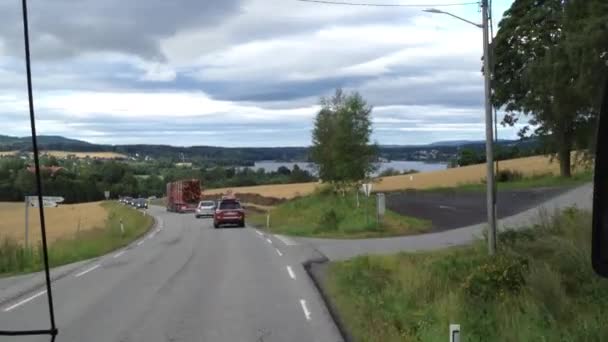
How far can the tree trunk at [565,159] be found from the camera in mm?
59725

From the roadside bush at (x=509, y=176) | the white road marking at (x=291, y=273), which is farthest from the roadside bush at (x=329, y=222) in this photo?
the roadside bush at (x=509, y=176)

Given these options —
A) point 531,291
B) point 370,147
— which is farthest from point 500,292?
point 370,147

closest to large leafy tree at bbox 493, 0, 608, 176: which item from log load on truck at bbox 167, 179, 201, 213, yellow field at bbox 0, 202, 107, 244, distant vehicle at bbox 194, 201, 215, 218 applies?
distant vehicle at bbox 194, 201, 215, 218

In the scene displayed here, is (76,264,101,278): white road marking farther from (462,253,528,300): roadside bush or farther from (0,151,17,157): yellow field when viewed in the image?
(0,151,17,157): yellow field

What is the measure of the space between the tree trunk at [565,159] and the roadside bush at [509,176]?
8.20 meters

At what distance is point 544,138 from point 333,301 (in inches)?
1920

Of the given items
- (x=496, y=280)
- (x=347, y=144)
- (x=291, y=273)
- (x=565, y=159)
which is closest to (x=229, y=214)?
(x=347, y=144)

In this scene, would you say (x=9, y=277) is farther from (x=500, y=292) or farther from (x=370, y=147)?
(x=370, y=147)

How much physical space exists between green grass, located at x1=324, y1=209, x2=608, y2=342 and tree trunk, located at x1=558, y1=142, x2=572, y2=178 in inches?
1480

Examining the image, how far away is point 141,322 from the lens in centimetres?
1367

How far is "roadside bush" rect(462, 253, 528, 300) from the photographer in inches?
647

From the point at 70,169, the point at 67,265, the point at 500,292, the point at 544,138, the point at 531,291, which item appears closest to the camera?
the point at 70,169

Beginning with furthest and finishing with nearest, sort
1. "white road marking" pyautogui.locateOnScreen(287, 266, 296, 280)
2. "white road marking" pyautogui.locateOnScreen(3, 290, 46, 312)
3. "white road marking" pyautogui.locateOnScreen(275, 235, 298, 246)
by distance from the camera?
"white road marking" pyautogui.locateOnScreen(275, 235, 298, 246) < "white road marking" pyautogui.locateOnScreen(287, 266, 296, 280) < "white road marking" pyautogui.locateOnScreen(3, 290, 46, 312)

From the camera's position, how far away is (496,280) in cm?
1695
